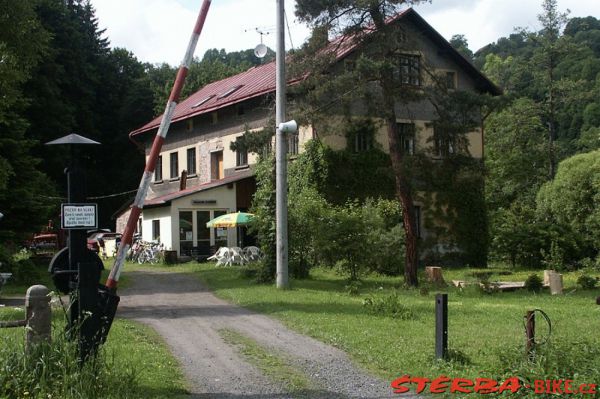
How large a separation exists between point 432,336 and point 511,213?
2455 centimetres

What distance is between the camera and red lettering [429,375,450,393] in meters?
7.85

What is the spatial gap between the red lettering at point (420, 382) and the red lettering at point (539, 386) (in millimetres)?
1299

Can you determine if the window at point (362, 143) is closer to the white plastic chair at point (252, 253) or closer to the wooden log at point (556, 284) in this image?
the white plastic chair at point (252, 253)

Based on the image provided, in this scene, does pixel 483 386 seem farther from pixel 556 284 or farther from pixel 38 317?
pixel 556 284

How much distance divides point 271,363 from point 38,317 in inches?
134

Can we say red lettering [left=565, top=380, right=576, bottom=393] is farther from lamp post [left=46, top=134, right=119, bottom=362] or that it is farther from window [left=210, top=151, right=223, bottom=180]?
window [left=210, top=151, right=223, bottom=180]

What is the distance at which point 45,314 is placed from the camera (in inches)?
284

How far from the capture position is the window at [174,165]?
1553 inches

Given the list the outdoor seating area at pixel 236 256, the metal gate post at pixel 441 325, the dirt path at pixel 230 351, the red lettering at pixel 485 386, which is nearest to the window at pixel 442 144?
the dirt path at pixel 230 351

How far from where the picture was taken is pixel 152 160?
8.05m

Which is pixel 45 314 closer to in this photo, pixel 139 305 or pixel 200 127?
pixel 139 305

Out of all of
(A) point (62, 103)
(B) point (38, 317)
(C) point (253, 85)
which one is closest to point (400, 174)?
(B) point (38, 317)

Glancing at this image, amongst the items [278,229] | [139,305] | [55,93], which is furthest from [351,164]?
[55,93]

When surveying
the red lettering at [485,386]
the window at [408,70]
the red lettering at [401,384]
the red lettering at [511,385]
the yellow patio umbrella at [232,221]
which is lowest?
the red lettering at [401,384]
